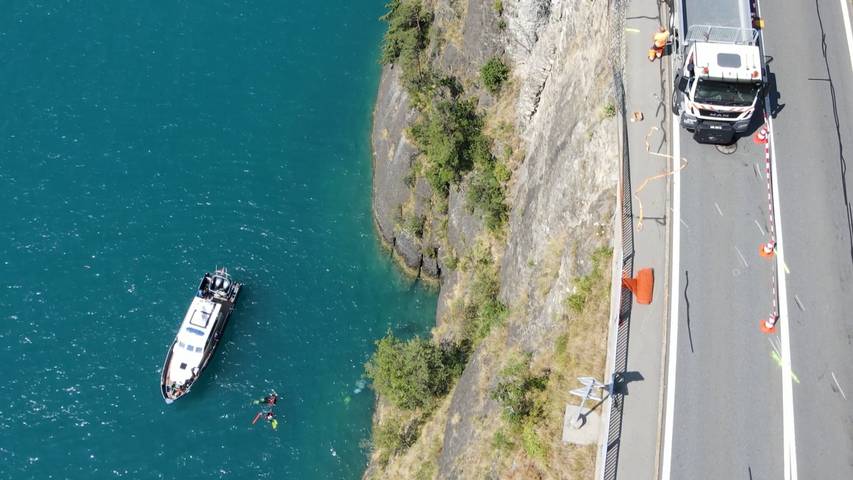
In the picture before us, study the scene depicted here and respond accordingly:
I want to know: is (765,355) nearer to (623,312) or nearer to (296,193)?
(623,312)

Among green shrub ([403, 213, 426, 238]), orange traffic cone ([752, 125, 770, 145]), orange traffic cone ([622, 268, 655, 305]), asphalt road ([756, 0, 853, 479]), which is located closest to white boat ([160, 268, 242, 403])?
green shrub ([403, 213, 426, 238])

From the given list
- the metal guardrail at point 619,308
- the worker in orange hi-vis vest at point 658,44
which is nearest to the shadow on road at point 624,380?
the metal guardrail at point 619,308

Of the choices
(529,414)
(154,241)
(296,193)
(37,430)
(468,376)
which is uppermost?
(296,193)

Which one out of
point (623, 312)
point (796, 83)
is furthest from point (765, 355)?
point (796, 83)

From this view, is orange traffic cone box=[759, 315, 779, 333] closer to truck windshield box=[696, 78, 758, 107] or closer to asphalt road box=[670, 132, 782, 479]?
asphalt road box=[670, 132, 782, 479]

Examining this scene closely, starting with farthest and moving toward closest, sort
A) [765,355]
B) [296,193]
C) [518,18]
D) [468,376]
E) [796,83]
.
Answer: [296,193] < [518,18] < [468,376] < [796,83] < [765,355]

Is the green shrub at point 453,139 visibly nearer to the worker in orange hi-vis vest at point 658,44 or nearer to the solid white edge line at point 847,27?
the worker in orange hi-vis vest at point 658,44

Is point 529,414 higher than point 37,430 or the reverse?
higher
